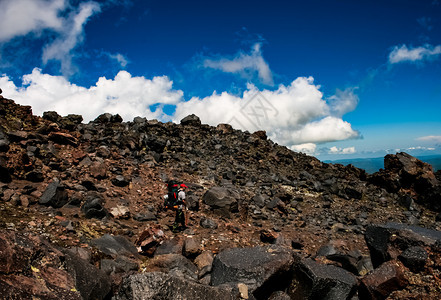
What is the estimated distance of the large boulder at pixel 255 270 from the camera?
267 inches

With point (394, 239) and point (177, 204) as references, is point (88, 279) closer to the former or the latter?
point (177, 204)

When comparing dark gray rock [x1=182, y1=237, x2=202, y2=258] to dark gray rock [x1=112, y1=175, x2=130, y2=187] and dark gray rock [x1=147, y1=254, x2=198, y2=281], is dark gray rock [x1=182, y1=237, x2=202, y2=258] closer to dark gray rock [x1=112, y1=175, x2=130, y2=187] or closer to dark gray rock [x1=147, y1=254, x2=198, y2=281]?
dark gray rock [x1=147, y1=254, x2=198, y2=281]

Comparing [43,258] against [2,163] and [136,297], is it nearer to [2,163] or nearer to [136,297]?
[136,297]

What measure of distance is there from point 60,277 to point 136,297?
4.78 feet

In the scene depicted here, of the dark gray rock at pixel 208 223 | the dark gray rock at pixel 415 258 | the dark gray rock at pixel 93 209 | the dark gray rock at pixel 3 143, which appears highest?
the dark gray rock at pixel 3 143

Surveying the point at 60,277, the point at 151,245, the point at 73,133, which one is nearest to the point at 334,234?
the point at 151,245

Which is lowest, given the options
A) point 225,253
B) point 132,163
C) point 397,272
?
point 397,272

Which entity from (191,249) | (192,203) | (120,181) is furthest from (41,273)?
(120,181)

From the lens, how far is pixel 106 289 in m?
5.63

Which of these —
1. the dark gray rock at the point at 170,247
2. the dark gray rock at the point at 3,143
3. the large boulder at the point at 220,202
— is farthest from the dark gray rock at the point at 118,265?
the dark gray rock at the point at 3,143

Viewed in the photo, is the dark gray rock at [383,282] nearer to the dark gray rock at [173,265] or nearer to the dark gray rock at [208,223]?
the dark gray rock at [173,265]

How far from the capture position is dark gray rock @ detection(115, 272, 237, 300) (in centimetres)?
488

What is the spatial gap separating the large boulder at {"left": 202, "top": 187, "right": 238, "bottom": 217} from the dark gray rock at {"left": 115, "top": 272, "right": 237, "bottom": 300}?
9.67 metres

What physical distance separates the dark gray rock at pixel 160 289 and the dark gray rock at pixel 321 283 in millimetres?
3414
